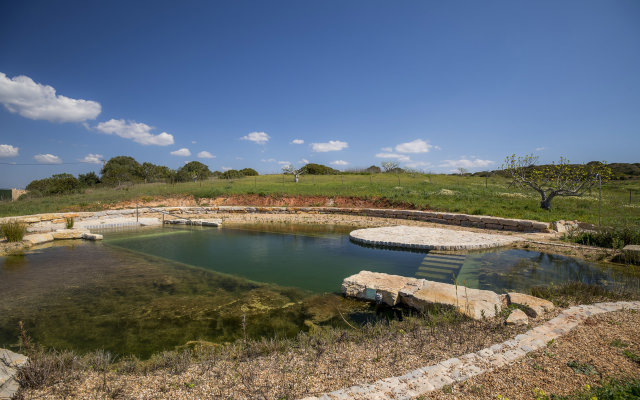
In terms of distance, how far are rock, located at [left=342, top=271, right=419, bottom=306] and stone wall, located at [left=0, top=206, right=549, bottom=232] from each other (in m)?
7.77

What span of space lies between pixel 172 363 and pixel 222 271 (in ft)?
13.0

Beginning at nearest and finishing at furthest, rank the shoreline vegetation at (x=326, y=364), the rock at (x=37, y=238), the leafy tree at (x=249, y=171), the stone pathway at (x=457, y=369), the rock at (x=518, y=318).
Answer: the stone pathway at (x=457, y=369) < the shoreline vegetation at (x=326, y=364) < the rock at (x=518, y=318) < the rock at (x=37, y=238) < the leafy tree at (x=249, y=171)

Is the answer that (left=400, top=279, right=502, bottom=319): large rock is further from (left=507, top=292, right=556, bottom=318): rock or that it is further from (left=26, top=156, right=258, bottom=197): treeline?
(left=26, top=156, right=258, bottom=197): treeline

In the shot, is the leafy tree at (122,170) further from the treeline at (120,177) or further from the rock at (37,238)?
the rock at (37,238)

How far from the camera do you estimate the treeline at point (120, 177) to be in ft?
108

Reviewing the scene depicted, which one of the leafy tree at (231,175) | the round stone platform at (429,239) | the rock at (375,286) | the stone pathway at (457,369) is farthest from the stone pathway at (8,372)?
the leafy tree at (231,175)

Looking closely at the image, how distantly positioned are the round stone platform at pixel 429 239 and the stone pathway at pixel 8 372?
790 centimetres

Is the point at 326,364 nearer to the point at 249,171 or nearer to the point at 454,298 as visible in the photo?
the point at 454,298

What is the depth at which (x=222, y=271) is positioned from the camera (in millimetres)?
6852

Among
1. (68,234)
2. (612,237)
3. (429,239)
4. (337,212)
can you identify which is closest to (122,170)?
(68,234)

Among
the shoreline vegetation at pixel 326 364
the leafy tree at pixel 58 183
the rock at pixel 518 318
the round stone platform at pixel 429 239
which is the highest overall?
the leafy tree at pixel 58 183

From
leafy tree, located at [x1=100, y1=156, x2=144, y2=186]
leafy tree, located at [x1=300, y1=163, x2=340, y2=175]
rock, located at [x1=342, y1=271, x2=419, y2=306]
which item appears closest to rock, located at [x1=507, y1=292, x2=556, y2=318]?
rock, located at [x1=342, y1=271, x2=419, y2=306]

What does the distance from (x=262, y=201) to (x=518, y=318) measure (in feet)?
57.8

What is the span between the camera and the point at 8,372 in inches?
108
